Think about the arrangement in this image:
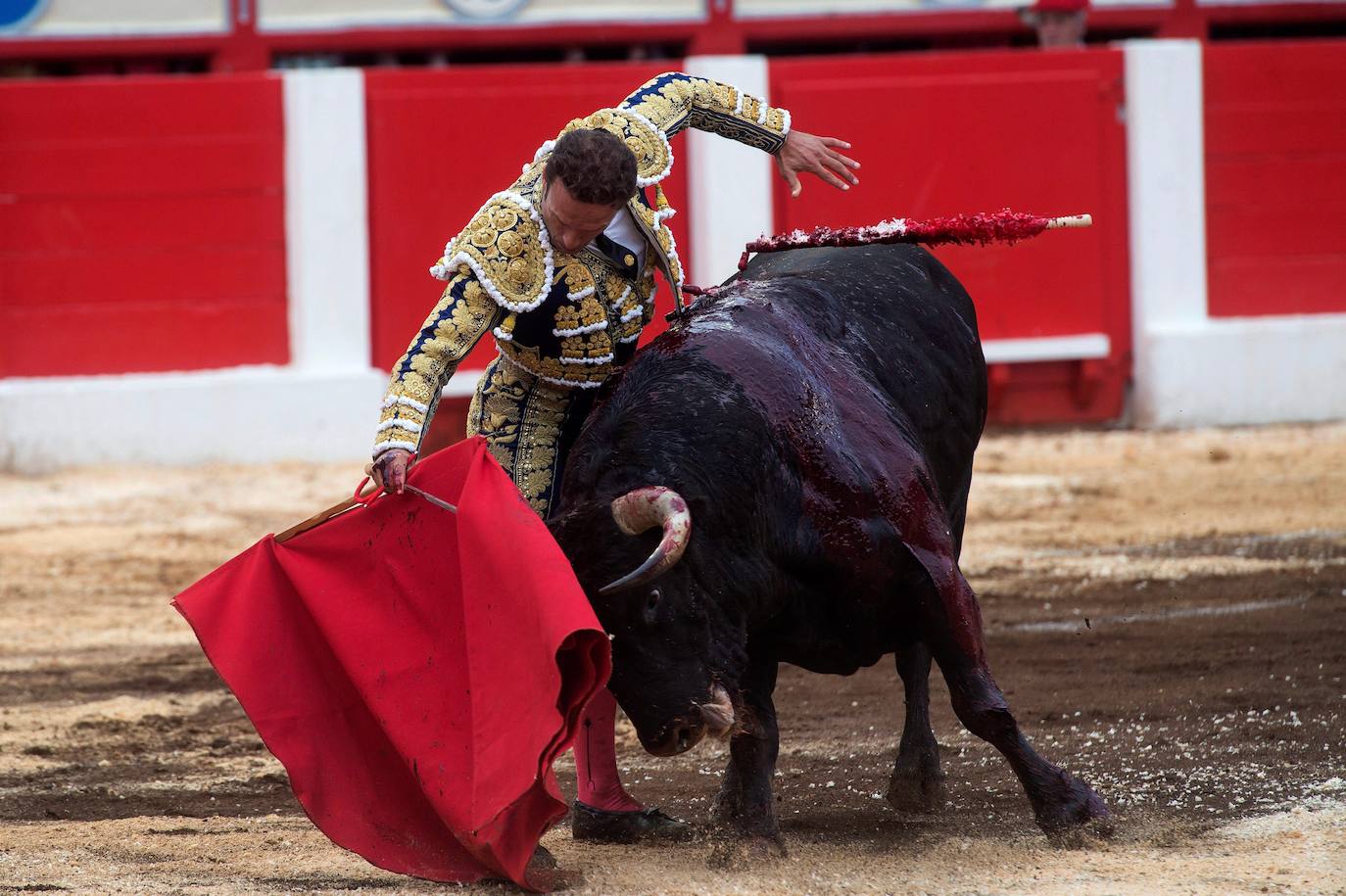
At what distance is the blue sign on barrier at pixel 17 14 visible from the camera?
853 centimetres

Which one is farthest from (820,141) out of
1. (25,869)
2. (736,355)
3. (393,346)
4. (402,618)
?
(393,346)

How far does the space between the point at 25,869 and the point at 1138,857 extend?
5.53 feet

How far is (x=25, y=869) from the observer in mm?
2863

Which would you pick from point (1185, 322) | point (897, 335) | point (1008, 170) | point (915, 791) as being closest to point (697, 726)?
point (915, 791)

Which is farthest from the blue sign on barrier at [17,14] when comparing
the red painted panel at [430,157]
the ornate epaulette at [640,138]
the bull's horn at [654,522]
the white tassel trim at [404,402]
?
the bull's horn at [654,522]

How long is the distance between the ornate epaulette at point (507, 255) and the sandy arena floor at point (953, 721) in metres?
0.89

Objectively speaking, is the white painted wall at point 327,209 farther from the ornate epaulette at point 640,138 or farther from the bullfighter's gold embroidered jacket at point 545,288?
the ornate epaulette at point 640,138

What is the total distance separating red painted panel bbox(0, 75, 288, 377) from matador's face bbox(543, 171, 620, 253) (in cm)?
513

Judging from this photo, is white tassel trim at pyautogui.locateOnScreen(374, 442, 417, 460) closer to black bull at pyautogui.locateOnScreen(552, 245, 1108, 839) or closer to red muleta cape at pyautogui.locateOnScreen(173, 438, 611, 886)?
red muleta cape at pyautogui.locateOnScreen(173, 438, 611, 886)

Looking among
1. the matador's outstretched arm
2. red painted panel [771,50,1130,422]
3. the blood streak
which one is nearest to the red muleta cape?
the matador's outstretched arm

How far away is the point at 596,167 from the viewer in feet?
8.79

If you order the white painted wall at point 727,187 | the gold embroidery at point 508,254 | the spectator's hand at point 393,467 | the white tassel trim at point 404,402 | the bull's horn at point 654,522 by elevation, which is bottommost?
the bull's horn at point 654,522

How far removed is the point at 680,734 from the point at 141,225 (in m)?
5.63

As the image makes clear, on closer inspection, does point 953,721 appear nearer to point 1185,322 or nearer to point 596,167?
point 596,167
